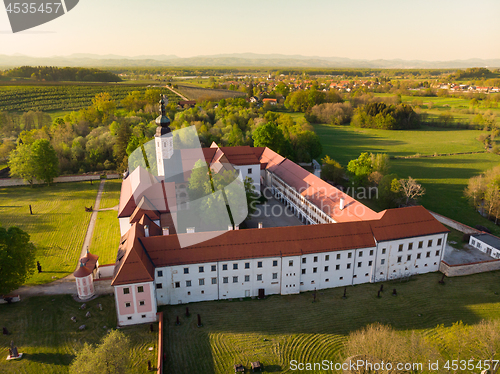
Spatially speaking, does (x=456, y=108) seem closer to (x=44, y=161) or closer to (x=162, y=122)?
(x=162, y=122)

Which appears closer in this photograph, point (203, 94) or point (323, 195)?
point (323, 195)

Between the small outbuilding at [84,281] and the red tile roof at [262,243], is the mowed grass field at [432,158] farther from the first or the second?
the small outbuilding at [84,281]

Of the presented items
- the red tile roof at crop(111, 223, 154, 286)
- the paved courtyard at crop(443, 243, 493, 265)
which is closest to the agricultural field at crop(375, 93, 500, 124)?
the paved courtyard at crop(443, 243, 493, 265)

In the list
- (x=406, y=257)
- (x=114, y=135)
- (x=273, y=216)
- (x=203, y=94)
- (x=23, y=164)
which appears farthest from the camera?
(x=203, y=94)

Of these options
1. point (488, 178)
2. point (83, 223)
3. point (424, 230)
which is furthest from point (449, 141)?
point (83, 223)

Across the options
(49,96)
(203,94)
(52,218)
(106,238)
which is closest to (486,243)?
(106,238)

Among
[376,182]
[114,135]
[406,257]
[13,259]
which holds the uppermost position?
[114,135]
